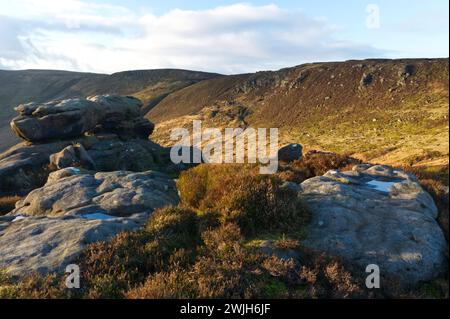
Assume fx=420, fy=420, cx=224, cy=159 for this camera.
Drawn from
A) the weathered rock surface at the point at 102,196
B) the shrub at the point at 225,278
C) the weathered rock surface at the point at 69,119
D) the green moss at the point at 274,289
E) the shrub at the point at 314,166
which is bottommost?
the green moss at the point at 274,289

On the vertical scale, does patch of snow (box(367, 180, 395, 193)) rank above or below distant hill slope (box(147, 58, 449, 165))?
below

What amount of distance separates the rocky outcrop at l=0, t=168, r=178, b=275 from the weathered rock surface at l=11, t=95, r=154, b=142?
12.6m

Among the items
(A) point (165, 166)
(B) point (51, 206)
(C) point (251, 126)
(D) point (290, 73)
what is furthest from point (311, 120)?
(B) point (51, 206)

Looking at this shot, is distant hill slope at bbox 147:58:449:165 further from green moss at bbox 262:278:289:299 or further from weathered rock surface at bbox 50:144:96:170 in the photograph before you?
green moss at bbox 262:278:289:299

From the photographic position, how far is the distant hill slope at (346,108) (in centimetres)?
6419

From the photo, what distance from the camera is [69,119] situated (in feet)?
101

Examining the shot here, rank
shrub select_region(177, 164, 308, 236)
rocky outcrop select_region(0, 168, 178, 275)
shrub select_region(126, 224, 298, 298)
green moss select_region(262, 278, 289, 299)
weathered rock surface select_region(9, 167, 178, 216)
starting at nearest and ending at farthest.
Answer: shrub select_region(126, 224, 298, 298) → green moss select_region(262, 278, 289, 299) → rocky outcrop select_region(0, 168, 178, 275) → shrub select_region(177, 164, 308, 236) → weathered rock surface select_region(9, 167, 178, 216)

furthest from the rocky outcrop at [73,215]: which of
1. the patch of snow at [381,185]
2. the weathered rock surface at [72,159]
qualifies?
the patch of snow at [381,185]

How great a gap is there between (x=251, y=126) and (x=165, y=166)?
232 feet

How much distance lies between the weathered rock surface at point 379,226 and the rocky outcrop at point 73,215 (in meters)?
4.76

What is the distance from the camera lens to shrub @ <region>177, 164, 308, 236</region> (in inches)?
394

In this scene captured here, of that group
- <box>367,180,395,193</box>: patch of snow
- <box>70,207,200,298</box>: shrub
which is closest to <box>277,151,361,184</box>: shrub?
<box>367,180,395,193</box>: patch of snow

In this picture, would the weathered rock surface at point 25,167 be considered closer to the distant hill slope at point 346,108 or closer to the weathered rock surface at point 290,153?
the weathered rock surface at point 290,153

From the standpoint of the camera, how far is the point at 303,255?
28.4 feet
